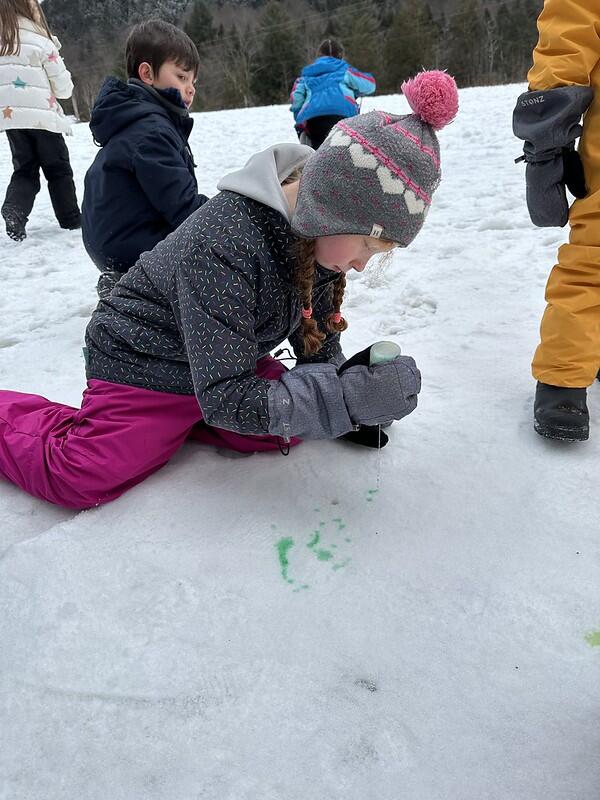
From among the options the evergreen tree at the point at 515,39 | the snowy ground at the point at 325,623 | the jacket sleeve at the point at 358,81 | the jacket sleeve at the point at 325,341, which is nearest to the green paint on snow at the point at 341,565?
the snowy ground at the point at 325,623

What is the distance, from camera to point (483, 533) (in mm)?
1378

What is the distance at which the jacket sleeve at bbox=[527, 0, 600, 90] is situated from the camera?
1.55m

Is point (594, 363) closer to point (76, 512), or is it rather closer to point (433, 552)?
point (433, 552)

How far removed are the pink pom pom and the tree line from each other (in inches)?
1068

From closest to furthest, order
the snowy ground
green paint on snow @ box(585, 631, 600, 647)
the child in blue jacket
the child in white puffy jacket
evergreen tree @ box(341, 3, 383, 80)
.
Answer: the snowy ground < green paint on snow @ box(585, 631, 600, 647) < the child in white puffy jacket < the child in blue jacket < evergreen tree @ box(341, 3, 383, 80)

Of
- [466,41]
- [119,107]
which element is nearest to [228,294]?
[119,107]

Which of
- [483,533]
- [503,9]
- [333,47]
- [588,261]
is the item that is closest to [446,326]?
[588,261]

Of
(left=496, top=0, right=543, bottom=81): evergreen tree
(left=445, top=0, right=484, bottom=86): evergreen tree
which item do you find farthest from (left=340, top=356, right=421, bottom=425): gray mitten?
(left=496, top=0, right=543, bottom=81): evergreen tree

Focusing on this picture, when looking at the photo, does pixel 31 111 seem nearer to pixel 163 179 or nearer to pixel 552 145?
pixel 163 179

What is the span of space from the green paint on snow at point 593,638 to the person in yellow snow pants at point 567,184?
597mm

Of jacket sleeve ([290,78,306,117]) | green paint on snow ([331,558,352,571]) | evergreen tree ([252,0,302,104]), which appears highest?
evergreen tree ([252,0,302,104])

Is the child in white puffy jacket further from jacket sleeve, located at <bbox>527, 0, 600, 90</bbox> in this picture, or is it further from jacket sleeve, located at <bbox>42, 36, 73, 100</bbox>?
jacket sleeve, located at <bbox>527, 0, 600, 90</bbox>

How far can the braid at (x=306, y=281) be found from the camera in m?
1.40

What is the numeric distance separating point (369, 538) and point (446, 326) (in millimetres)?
1279
